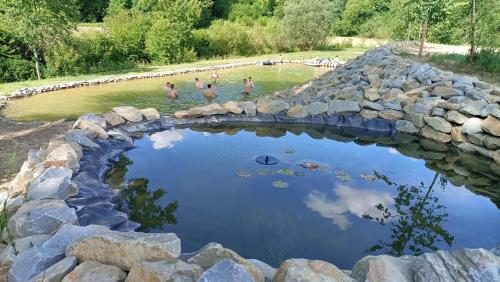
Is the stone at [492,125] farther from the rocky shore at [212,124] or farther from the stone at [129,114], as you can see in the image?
the stone at [129,114]

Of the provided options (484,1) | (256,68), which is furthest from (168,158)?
(256,68)

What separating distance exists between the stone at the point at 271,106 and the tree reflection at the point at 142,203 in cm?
385

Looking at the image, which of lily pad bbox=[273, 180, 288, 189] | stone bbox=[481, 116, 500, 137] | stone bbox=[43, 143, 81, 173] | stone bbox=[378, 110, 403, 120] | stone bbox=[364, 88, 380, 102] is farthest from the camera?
stone bbox=[364, 88, 380, 102]

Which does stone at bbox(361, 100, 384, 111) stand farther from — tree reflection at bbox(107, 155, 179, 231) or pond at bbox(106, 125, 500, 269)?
tree reflection at bbox(107, 155, 179, 231)

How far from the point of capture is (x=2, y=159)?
5.95 meters

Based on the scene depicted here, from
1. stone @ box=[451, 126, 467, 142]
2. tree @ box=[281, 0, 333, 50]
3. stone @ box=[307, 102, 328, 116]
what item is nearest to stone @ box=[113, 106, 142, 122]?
stone @ box=[307, 102, 328, 116]

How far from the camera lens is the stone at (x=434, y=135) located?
785cm

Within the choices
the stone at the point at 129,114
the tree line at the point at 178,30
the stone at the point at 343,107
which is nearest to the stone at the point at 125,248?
the stone at the point at 129,114

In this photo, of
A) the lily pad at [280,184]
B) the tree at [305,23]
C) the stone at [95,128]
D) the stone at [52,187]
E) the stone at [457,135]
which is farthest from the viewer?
the tree at [305,23]

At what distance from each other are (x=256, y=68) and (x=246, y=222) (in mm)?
17346

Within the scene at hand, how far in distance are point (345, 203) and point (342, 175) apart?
3.07 feet

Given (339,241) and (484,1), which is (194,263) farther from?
(484,1)

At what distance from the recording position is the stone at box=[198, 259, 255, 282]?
96.5 inches

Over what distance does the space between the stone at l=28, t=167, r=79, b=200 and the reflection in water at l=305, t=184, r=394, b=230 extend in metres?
2.76
